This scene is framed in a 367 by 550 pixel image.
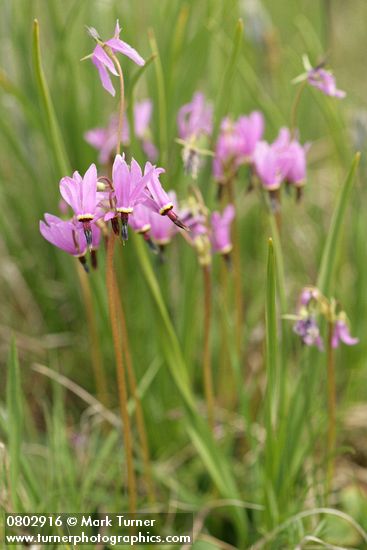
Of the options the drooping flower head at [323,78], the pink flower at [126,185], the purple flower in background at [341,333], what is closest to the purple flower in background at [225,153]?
the drooping flower head at [323,78]

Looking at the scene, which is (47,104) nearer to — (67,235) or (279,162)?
(67,235)

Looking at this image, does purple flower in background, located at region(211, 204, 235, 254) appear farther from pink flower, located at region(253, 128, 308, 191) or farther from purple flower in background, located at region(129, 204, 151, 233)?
purple flower in background, located at region(129, 204, 151, 233)

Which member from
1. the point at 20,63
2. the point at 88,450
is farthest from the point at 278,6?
the point at 88,450

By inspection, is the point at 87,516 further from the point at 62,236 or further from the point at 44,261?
the point at 44,261

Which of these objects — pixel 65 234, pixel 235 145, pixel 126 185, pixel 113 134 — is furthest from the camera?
pixel 113 134

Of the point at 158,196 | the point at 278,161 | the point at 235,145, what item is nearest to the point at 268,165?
the point at 278,161

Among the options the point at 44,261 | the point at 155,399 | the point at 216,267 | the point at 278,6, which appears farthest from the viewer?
the point at 278,6
